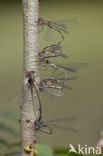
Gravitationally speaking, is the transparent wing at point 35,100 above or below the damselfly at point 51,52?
below

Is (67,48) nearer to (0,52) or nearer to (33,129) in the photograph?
(0,52)

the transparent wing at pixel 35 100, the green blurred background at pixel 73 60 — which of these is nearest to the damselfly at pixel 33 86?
the transparent wing at pixel 35 100

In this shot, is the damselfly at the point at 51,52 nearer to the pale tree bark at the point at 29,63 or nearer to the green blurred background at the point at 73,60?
the pale tree bark at the point at 29,63

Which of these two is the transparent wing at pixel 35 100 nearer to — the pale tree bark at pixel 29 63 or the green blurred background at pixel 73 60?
the pale tree bark at pixel 29 63

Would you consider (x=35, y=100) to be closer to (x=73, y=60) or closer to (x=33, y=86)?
(x=33, y=86)

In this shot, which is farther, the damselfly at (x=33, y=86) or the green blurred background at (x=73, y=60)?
the green blurred background at (x=73, y=60)

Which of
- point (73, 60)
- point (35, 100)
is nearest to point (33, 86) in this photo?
point (35, 100)

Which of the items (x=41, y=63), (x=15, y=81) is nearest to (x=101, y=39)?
(x=15, y=81)
